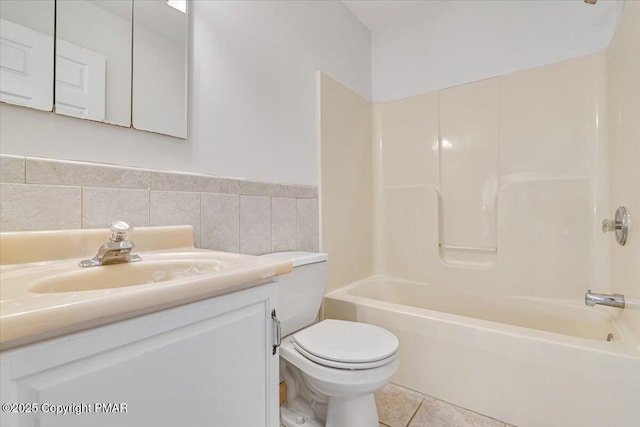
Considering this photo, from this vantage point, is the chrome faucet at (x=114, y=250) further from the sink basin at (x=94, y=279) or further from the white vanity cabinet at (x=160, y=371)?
the white vanity cabinet at (x=160, y=371)

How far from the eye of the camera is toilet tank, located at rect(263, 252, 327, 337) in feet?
4.30

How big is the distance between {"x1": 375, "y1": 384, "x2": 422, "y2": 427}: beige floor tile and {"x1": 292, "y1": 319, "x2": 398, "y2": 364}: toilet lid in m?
0.44

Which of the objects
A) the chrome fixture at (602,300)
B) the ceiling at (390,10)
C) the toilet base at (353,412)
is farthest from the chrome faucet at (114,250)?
the ceiling at (390,10)

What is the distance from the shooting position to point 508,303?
1.92 meters

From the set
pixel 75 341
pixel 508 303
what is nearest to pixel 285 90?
pixel 75 341

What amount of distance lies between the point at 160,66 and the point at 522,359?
192 centimetres

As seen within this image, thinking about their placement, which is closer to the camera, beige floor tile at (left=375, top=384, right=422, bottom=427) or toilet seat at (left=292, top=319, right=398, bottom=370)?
toilet seat at (left=292, top=319, right=398, bottom=370)

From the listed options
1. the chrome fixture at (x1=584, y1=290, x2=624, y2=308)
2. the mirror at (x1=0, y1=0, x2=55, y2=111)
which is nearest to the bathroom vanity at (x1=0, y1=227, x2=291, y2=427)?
the mirror at (x1=0, y1=0, x2=55, y2=111)

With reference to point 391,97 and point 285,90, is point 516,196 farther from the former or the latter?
point 285,90

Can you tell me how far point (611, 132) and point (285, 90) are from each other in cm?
183

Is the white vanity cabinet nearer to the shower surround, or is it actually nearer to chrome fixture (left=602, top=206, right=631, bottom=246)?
the shower surround

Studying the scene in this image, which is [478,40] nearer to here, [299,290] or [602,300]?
[602,300]

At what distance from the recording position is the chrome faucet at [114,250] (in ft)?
2.58

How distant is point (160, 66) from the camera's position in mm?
1132
